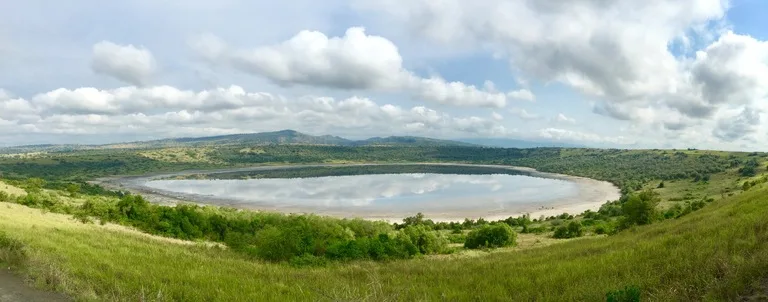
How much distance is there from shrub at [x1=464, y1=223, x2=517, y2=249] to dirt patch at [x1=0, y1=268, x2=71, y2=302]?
1502 inches

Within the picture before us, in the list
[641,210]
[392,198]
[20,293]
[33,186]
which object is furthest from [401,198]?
[20,293]

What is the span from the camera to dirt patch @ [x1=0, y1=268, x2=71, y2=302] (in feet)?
29.6

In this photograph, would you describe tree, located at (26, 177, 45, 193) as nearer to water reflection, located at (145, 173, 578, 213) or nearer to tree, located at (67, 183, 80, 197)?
tree, located at (67, 183, 80, 197)

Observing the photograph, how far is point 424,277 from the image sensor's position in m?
12.2

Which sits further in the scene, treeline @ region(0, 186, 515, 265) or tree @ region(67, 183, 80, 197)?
tree @ region(67, 183, 80, 197)

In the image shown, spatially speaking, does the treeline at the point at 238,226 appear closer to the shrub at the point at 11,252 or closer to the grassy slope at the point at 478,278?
the shrub at the point at 11,252

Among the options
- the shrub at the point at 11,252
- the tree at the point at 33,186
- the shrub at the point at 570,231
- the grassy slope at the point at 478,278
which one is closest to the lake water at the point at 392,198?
the shrub at the point at 570,231

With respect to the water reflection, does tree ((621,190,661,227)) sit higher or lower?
higher

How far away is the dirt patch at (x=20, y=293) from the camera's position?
903cm

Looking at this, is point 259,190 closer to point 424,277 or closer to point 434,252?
point 434,252

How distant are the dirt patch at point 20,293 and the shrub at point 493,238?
38.2 m

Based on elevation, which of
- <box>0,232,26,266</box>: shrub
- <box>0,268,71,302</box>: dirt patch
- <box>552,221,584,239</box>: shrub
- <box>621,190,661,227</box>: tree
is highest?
<box>0,232,26,266</box>: shrub

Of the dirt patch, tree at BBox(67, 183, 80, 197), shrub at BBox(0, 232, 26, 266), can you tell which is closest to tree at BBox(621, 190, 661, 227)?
the dirt patch

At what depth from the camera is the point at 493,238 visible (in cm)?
4397
